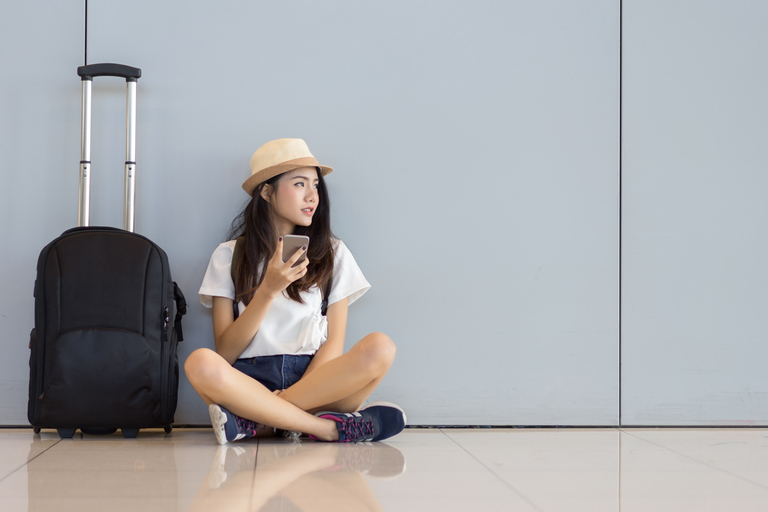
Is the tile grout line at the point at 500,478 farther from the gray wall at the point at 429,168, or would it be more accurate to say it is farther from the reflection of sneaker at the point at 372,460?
the gray wall at the point at 429,168

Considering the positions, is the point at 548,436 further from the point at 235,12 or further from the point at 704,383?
the point at 235,12

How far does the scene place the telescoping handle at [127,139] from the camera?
198cm

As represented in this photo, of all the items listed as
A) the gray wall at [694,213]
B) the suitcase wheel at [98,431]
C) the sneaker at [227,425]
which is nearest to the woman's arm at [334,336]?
the sneaker at [227,425]

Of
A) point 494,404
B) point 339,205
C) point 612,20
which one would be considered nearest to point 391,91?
point 339,205

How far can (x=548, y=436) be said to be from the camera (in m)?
1.94

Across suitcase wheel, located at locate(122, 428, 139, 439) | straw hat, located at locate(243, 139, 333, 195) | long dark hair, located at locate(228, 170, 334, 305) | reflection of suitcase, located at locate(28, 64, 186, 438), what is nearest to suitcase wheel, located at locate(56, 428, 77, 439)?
reflection of suitcase, located at locate(28, 64, 186, 438)

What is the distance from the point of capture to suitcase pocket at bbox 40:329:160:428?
1.73 m

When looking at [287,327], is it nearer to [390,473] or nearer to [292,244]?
[292,244]

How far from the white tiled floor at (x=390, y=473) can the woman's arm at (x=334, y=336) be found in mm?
256

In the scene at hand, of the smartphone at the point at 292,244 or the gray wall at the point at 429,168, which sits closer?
the smartphone at the point at 292,244

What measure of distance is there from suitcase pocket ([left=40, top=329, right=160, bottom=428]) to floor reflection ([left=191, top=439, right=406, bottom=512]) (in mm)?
289

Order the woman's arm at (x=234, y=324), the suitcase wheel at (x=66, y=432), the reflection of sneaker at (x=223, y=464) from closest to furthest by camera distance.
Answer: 1. the reflection of sneaker at (x=223, y=464)
2. the suitcase wheel at (x=66, y=432)
3. the woman's arm at (x=234, y=324)

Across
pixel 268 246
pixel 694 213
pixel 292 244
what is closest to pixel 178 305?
pixel 268 246

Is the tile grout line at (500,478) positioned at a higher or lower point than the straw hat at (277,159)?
lower
